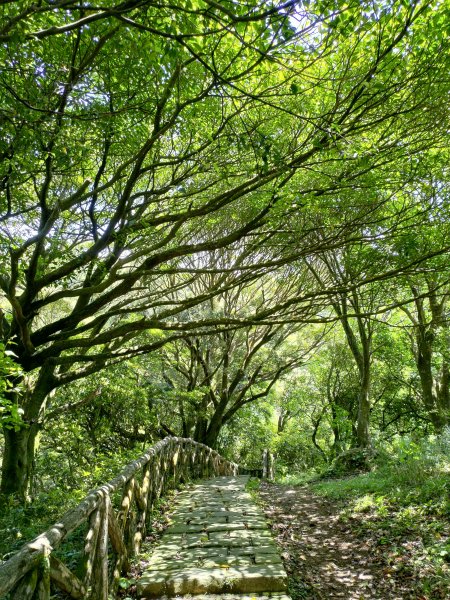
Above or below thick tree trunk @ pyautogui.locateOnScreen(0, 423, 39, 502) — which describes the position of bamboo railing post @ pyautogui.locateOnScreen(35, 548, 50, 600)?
below

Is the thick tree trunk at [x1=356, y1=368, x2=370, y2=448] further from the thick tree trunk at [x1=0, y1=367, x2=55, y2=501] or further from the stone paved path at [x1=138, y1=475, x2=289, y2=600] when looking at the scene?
the thick tree trunk at [x1=0, y1=367, x2=55, y2=501]

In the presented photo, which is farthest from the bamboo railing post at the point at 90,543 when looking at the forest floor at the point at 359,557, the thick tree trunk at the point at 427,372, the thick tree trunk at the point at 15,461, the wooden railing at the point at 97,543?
the thick tree trunk at the point at 427,372

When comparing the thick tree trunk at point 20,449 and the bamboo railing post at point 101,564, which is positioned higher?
the thick tree trunk at point 20,449

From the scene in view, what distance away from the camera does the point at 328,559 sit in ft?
19.8

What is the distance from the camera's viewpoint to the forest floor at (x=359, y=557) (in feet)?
15.6

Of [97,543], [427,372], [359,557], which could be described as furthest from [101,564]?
[427,372]

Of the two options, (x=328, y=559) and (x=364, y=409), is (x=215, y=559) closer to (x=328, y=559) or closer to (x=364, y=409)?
(x=328, y=559)

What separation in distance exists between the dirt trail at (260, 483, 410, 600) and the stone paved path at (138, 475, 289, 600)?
17.6 inches

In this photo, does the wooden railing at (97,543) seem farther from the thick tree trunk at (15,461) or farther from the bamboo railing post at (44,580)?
the thick tree trunk at (15,461)

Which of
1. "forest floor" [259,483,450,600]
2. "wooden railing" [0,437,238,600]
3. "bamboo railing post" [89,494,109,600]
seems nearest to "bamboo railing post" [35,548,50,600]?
"wooden railing" [0,437,238,600]

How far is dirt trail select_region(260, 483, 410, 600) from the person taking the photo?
4.84 meters

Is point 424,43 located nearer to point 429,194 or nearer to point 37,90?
point 429,194

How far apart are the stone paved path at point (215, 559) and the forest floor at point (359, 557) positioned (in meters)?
0.44

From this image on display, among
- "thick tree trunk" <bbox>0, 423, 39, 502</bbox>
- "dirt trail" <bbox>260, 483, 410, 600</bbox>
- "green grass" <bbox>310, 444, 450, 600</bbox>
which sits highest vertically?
"thick tree trunk" <bbox>0, 423, 39, 502</bbox>
